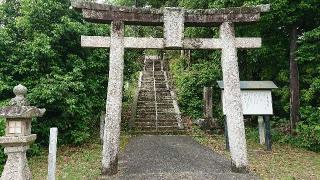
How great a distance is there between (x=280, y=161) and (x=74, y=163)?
6045 millimetres

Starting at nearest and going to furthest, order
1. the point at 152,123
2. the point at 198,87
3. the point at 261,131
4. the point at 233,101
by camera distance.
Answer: the point at 233,101, the point at 261,131, the point at 152,123, the point at 198,87

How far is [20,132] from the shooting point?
6047 millimetres

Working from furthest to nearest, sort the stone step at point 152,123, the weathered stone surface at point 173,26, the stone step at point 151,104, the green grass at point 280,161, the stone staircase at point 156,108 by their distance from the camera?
the stone step at point 151,104
the stone step at point 152,123
the stone staircase at point 156,108
the weathered stone surface at point 173,26
the green grass at point 280,161

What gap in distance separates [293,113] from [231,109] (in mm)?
5513

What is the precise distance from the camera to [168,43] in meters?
8.18

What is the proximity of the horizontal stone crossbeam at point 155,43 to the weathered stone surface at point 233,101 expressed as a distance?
0.23 m

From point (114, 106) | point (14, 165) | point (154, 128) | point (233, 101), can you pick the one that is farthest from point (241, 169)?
point (154, 128)

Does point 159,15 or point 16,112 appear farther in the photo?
point 159,15

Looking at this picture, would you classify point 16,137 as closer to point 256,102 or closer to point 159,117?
point 256,102

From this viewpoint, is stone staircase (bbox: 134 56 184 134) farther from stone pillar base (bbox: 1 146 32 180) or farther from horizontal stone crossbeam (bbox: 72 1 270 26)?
stone pillar base (bbox: 1 146 32 180)

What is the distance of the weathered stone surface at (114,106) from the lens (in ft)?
25.1

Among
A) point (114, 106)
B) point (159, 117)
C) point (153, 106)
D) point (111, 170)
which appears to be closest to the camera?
point (111, 170)

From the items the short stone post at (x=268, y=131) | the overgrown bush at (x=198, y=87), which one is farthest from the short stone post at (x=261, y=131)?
the overgrown bush at (x=198, y=87)

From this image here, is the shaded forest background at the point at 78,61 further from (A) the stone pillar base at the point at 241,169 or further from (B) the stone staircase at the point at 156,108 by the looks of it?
(A) the stone pillar base at the point at 241,169
